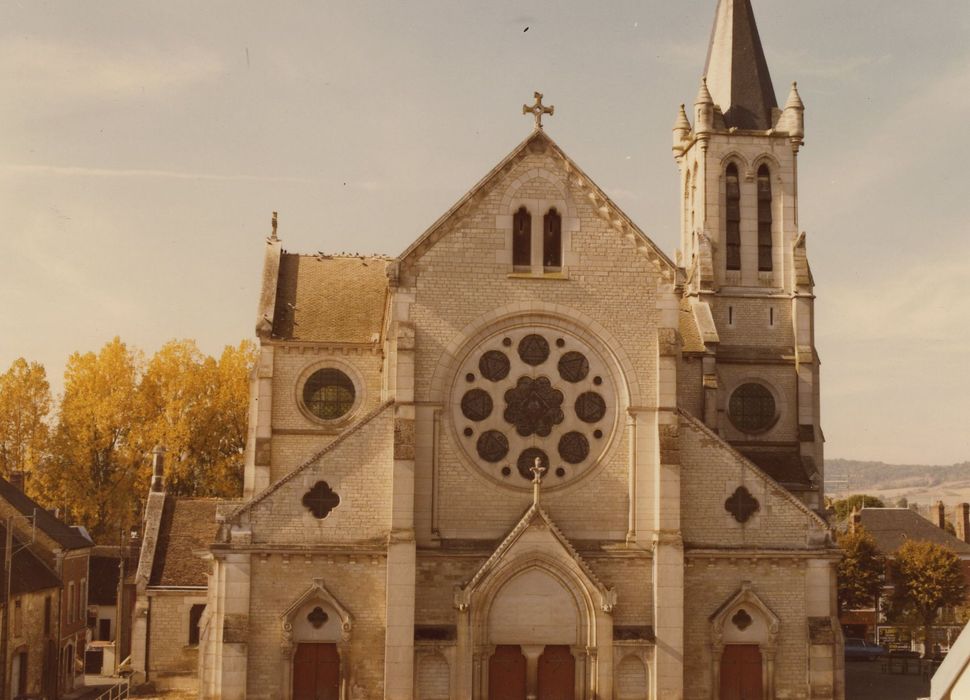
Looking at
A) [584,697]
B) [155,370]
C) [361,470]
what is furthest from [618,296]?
[155,370]

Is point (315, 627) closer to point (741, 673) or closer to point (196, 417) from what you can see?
point (741, 673)

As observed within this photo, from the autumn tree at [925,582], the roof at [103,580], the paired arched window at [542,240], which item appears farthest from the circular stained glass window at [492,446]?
the autumn tree at [925,582]

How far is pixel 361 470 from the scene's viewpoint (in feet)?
118

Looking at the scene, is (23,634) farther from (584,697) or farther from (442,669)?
(584,697)

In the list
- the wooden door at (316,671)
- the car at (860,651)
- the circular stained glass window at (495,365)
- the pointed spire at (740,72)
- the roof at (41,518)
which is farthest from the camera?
the car at (860,651)

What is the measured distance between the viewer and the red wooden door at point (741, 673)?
36.3 metres

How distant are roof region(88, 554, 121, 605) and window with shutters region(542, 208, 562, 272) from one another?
125ft

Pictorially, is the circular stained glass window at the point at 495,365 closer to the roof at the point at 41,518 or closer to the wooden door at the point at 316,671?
the wooden door at the point at 316,671

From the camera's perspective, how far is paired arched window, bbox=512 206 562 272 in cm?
3759

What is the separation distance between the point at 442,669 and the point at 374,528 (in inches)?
166

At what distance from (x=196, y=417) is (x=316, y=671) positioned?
115ft

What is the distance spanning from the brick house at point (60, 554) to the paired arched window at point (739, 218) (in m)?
26.8

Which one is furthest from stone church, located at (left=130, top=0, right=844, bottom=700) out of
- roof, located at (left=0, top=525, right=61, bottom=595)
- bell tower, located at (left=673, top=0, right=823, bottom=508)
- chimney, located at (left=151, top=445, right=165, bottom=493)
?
chimney, located at (left=151, top=445, right=165, bottom=493)

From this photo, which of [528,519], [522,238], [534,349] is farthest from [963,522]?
[528,519]
